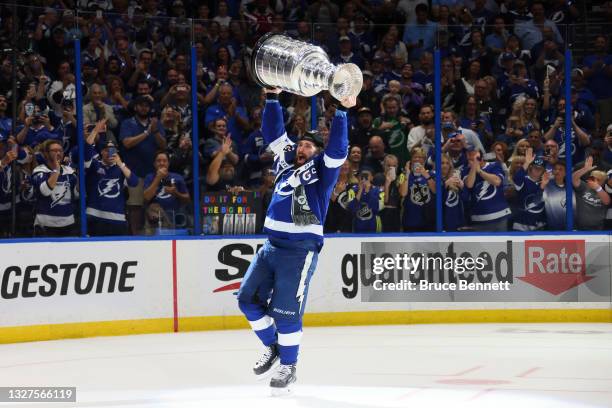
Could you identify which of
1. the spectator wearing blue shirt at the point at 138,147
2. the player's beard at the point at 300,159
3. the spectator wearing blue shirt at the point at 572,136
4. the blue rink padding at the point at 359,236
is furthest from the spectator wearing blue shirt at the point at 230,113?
the player's beard at the point at 300,159

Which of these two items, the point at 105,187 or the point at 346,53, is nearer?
the point at 105,187

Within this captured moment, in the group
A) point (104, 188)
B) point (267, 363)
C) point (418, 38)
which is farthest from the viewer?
point (418, 38)

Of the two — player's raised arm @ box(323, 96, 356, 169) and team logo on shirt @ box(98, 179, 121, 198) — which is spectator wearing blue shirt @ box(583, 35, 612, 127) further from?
team logo on shirt @ box(98, 179, 121, 198)

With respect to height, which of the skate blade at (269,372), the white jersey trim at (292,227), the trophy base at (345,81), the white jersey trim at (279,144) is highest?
the trophy base at (345,81)

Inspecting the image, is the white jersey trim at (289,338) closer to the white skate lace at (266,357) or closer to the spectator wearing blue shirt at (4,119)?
the white skate lace at (266,357)

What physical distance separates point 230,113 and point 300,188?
3644 mm

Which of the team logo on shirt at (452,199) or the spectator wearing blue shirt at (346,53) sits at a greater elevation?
the spectator wearing blue shirt at (346,53)

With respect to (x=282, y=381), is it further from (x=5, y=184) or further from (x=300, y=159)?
(x=5, y=184)

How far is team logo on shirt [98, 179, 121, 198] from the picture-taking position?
32.5 feet

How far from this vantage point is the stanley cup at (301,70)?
6.20 metres

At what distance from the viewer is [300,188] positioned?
6934 millimetres

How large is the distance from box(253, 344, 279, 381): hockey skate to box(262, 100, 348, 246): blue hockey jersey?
819mm

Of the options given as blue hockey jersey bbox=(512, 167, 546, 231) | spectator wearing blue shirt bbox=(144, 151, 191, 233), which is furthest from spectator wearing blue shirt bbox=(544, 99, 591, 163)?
spectator wearing blue shirt bbox=(144, 151, 191, 233)

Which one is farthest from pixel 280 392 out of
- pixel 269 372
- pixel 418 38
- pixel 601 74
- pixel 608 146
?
pixel 601 74
